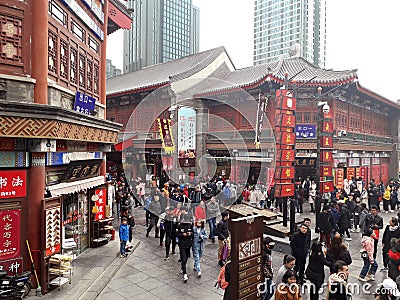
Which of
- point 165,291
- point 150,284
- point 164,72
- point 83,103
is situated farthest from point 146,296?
point 164,72

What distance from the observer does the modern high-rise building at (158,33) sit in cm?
7606

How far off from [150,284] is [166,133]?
41.7ft

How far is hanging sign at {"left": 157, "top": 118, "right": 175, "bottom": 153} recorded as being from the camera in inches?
765

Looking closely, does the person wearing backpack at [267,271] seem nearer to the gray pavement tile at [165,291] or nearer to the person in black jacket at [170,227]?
the gray pavement tile at [165,291]

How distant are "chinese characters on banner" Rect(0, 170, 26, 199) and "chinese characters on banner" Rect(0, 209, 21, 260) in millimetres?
348

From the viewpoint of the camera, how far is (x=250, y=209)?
1317 centimetres

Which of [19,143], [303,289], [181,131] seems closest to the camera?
[19,143]

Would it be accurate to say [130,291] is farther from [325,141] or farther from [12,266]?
[325,141]

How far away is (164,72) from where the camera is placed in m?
35.1

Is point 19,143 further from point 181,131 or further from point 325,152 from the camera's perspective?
point 181,131

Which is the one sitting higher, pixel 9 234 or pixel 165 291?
pixel 9 234

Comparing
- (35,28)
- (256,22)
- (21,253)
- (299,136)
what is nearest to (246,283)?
(21,253)

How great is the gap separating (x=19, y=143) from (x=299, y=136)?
1711 cm

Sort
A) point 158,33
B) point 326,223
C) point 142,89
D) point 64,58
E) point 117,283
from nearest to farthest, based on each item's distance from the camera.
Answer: point 117,283
point 64,58
point 326,223
point 142,89
point 158,33
